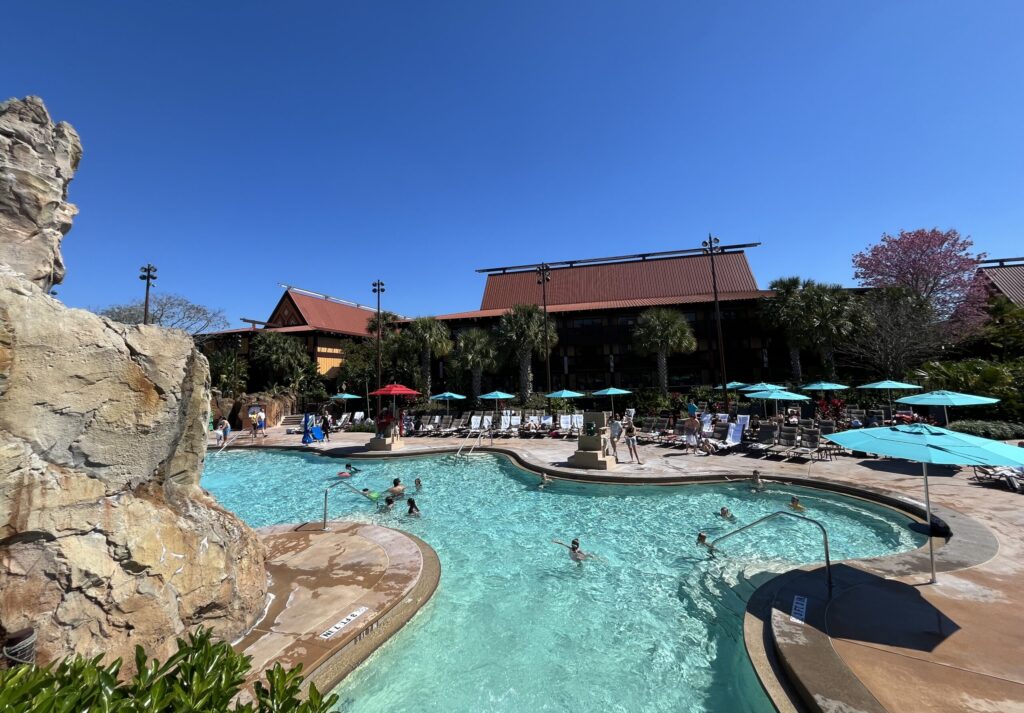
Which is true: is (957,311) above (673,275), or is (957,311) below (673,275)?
below

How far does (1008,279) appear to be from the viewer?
33.5m

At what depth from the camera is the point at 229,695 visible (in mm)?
2506

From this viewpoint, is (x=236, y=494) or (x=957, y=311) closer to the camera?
(x=236, y=494)

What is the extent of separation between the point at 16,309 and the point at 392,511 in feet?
26.1

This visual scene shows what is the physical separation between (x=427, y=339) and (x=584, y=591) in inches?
953

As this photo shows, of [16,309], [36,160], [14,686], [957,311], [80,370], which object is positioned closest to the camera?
[14,686]

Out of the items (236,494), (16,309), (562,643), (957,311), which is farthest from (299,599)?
(957,311)

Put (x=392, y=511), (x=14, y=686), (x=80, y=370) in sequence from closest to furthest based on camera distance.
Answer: (x=14, y=686)
(x=80, y=370)
(x=392, y=511)

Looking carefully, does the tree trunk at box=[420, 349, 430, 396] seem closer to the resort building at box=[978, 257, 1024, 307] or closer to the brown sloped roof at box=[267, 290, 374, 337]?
the brown sloped roof at box=[267, 290, 374, 337]

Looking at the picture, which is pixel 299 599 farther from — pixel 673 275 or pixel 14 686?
pixel 673 275

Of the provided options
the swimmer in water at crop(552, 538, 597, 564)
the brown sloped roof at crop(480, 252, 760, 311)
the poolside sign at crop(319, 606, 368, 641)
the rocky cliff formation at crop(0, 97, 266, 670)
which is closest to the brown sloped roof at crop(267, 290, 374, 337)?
the brown sloped roof at crop(480, 252, 760, 311)

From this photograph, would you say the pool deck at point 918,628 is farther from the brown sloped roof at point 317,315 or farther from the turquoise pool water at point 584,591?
the brown sloped roof at point 317,315

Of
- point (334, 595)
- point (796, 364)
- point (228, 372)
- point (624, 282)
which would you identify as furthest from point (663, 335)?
point (228, 372)

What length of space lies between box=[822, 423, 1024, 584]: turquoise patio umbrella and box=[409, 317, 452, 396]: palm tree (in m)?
25.7
